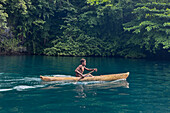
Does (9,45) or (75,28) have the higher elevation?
(75,28)

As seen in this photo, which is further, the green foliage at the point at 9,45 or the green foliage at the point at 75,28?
the green foliage at the point at 75,28

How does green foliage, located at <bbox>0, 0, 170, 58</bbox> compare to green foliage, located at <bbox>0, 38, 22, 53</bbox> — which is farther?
green foliage, located at <bbox>0, 0, 170, 58</bbox>

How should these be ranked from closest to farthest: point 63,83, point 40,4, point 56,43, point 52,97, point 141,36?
point 52,97 < point 63,83 < point 141,36 < point 40,4 < point 56,43

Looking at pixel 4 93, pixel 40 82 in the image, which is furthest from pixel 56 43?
pixel 4 93

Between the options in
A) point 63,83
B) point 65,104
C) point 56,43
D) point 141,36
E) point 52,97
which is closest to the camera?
point 65,104

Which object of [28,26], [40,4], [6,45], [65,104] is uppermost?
[40,4]

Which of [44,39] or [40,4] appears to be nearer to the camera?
[40,4]

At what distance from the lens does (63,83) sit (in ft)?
29.8

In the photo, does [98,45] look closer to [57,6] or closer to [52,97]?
[57,6]

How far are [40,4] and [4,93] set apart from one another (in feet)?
84.6

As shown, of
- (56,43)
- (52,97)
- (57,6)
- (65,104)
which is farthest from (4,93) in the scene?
(57,6)

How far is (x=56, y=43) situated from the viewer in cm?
3328

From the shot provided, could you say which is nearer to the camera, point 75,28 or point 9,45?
point 9,45

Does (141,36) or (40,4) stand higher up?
(40,4)
